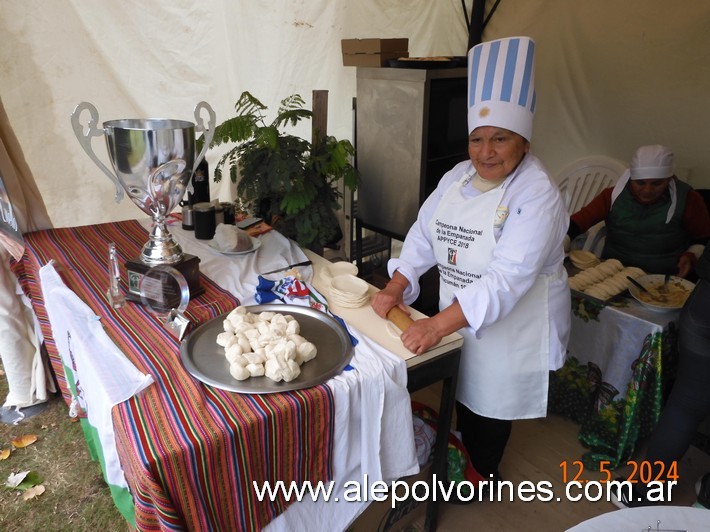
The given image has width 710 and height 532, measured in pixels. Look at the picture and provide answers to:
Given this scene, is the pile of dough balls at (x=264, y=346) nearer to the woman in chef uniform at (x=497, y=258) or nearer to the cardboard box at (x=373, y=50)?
the woman in chef uniform at (x=497, y=258)

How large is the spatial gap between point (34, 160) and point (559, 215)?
102 inches

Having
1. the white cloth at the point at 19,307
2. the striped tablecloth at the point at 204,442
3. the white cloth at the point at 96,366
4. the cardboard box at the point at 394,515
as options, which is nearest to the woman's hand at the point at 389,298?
the striped tablecloth at the point at 204,442

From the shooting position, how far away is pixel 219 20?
113 inches

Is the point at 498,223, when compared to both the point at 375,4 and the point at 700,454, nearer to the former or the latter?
the point at 700,454

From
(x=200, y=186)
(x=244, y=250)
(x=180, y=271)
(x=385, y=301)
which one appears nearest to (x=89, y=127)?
(x=180, y=271)

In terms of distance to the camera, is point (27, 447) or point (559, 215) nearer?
point (559, 215)

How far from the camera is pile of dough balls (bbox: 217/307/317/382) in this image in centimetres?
114

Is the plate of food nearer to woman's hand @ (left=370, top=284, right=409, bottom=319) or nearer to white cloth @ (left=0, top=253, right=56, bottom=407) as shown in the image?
woman's hand @ (left=370, top=284, right=409, bottom=319)

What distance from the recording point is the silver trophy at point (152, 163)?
54.9 inches

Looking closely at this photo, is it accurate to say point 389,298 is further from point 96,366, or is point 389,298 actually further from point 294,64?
point 294,64

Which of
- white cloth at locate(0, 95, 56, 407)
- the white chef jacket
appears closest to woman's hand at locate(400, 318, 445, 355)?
the white chef jacket

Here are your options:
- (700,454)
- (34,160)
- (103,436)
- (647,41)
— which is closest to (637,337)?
(700,454)

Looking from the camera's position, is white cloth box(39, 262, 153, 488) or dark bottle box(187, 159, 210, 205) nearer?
white cloth box(39, 262, 153, 488)

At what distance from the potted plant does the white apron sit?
699 millimetres
